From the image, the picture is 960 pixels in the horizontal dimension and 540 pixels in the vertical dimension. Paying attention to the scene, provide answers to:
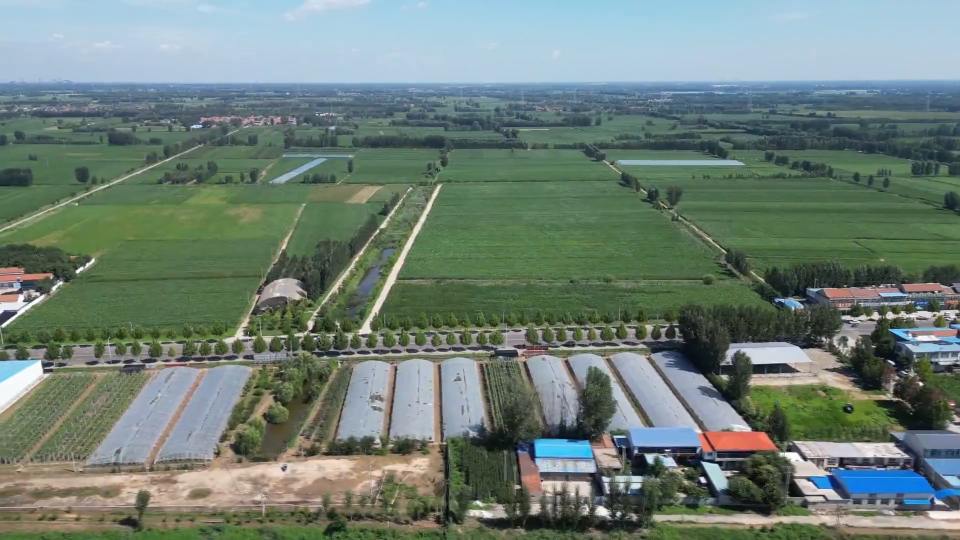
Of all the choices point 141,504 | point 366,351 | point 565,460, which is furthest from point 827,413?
point 141,504

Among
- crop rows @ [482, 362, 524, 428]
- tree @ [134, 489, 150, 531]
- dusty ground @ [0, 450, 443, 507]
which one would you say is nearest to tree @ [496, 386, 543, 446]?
crop rows @ [482, 362, 524, 428]

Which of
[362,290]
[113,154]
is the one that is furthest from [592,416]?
[113,154]

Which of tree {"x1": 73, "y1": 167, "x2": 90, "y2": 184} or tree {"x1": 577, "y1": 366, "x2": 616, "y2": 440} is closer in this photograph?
tree {"x1": 577, "y1": 366, "x2": 616, "y2": 440}

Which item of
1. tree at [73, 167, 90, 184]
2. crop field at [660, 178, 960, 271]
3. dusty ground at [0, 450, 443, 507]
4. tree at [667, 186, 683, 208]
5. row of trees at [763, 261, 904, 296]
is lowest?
dusty ground at [0, 450, 443, 507]

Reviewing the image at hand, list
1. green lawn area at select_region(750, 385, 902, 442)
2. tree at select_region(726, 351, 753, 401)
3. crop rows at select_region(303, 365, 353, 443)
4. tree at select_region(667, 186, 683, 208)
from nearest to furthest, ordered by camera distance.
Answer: green lawn area at select_region(750, 385, 902, 442), crop rows at select_region(303, 365, 353, 443), tree at select_region(726, 351, 753, 401), tree at select_region(667, 186, 683, 208)

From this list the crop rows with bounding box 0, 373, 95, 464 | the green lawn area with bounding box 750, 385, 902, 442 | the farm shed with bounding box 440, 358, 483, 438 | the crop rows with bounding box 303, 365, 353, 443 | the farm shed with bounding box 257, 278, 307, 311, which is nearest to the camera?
the crop rows with bounding box 0, 373, 95, 464

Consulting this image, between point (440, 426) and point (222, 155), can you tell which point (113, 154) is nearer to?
point (222, 155)

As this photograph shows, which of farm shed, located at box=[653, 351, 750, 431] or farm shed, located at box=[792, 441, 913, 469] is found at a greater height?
farm shed, located at box=[653, 351, 750, 431]

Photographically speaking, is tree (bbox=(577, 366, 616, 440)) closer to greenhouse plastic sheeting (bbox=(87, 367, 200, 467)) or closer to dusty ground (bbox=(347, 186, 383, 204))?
greenhouse plastic sheeting (bbox=(87, 367, 200, 467))
